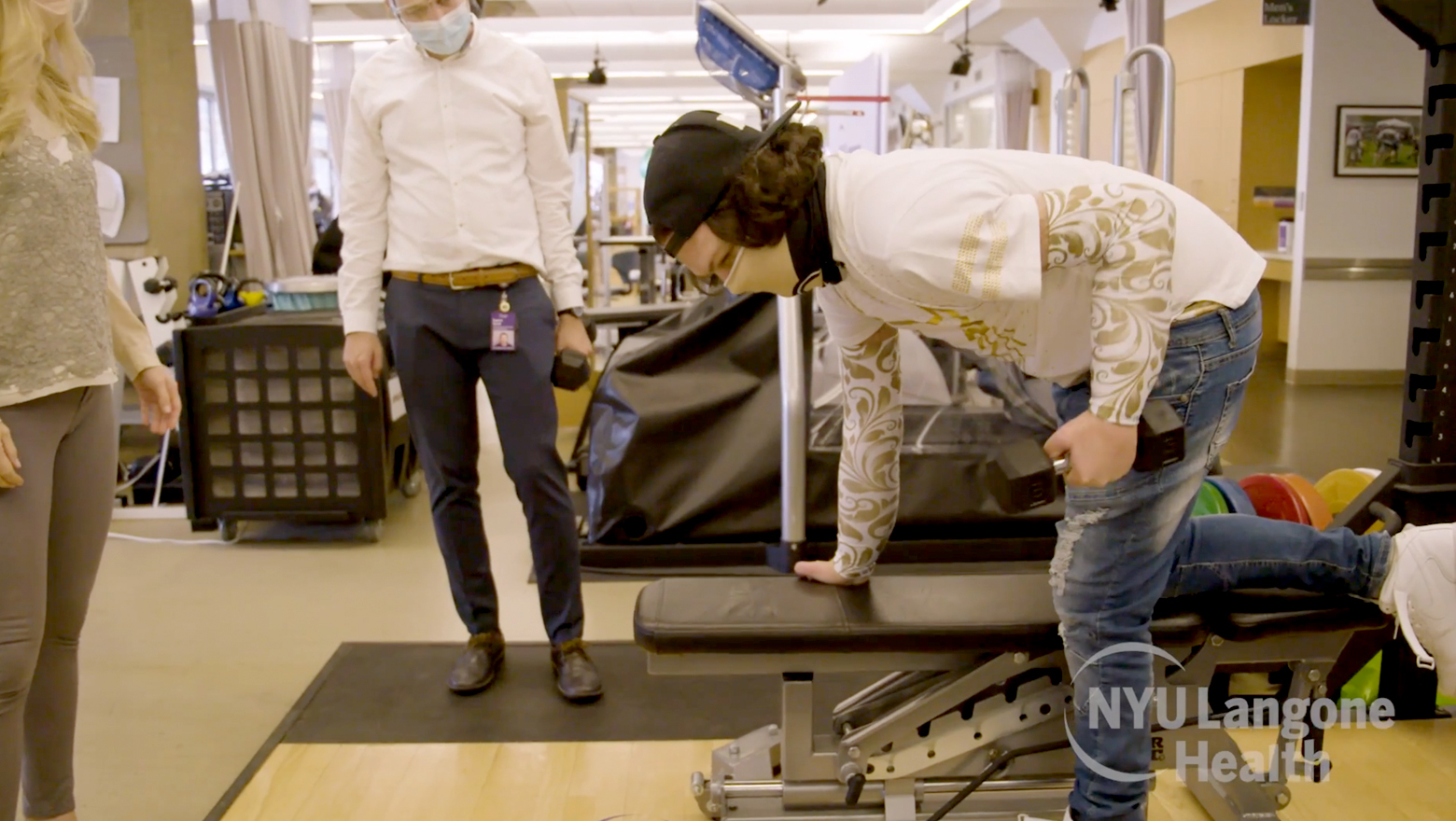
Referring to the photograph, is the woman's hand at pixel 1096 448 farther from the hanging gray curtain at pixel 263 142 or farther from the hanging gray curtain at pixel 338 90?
the hanging gray curtain at pixel 338 90

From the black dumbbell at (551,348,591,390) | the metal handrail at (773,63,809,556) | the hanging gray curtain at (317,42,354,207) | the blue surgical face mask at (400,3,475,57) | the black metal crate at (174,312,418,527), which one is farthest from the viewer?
the hanging gray curtain at (317,42,354,207)

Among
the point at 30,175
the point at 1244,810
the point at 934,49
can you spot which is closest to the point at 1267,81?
the point at 934,49

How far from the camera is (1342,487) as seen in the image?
101 inches

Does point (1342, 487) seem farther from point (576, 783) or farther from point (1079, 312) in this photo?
point (576, 783)

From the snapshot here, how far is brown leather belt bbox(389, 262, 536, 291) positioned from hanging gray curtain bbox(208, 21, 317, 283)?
8.51ft

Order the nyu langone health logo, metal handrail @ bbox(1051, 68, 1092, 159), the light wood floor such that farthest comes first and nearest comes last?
metal handrail @ bbox(1051, 68, 1092, 159)
the light wood floor
the nyu langone health logo

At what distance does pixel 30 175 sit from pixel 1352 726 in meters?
2.49

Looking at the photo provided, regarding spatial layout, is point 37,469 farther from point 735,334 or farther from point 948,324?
point 735,334

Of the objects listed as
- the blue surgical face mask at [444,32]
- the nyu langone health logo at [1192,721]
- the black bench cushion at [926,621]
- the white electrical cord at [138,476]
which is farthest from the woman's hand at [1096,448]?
the white electrical cord at [138,476]

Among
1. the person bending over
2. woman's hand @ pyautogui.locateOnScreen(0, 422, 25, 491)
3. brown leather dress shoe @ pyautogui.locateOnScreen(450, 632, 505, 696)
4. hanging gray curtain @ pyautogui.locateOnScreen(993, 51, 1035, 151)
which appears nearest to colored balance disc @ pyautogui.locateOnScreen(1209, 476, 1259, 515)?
the person bending over

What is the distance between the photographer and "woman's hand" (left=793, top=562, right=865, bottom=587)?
187 cm

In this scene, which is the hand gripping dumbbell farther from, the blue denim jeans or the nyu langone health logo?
the nyu langone health logo

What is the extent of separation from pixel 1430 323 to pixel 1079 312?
112cm

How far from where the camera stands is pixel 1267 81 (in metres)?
8.38
